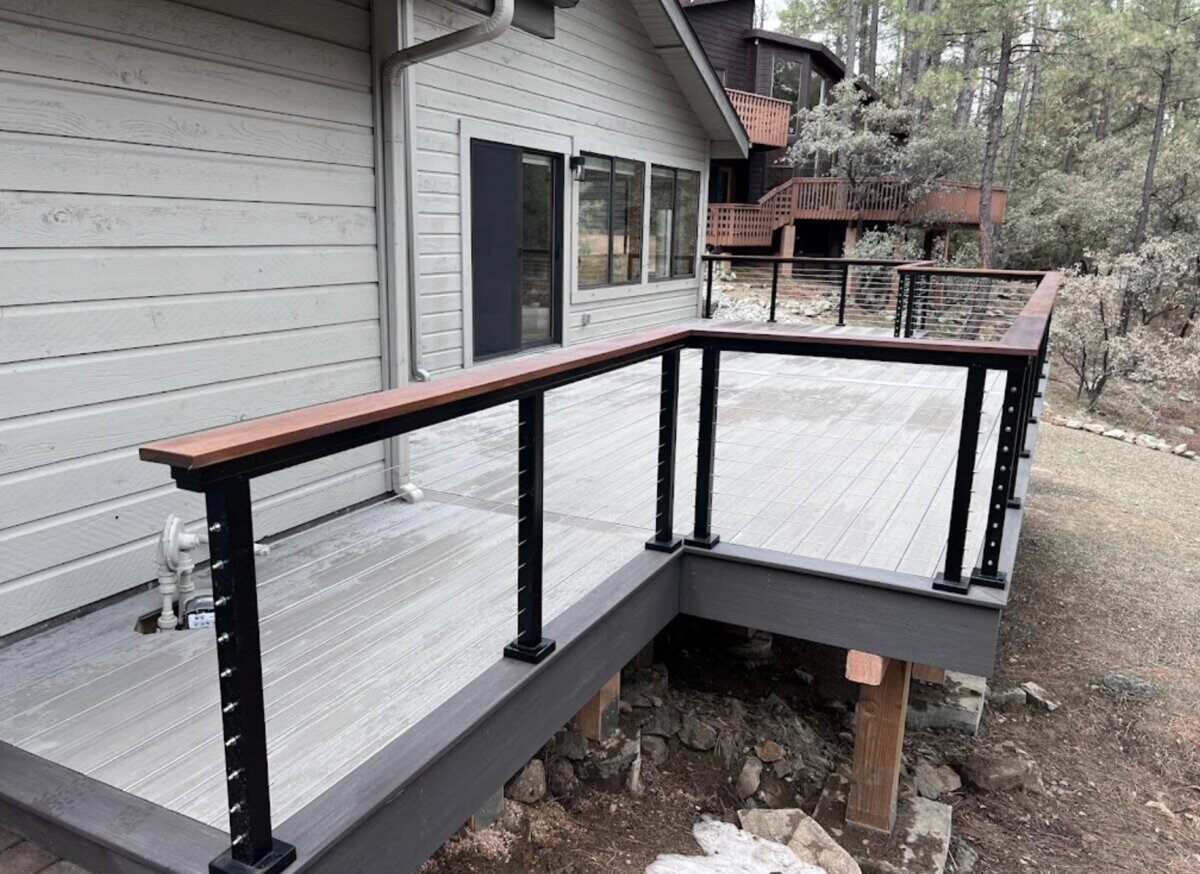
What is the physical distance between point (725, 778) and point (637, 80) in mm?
6688

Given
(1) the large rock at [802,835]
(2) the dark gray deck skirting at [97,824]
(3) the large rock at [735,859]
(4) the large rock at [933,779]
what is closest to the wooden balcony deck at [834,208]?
(4) the large rock at [933,779]

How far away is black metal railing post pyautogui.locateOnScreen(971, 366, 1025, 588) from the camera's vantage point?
2.75 metres

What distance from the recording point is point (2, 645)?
8.25 ft

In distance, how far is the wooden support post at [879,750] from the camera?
346 cm

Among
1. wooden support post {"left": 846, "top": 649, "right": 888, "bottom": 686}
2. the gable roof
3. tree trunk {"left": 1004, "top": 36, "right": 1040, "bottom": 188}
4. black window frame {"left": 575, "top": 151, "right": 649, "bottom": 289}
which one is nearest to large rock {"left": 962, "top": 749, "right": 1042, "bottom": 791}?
wooden support post {"left": 846, "top": 649, "right": 888, "bottom": 686}

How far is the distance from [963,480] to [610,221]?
6167mm

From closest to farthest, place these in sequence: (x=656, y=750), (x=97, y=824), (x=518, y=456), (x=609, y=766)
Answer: (x=97, y=824) < (x=518, y=456) < (x=609, y=766) < (x=656, y=750)

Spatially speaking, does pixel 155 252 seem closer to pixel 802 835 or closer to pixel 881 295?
pixel 802 835

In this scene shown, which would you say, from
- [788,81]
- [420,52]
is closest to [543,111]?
[420,52]

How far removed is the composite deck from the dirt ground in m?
1.08

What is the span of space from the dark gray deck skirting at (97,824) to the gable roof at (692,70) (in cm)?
774

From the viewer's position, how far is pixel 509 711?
2.34 meters

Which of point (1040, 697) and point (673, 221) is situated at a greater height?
point (673, 221)

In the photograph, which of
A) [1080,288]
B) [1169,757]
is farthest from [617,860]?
[1080,288]
